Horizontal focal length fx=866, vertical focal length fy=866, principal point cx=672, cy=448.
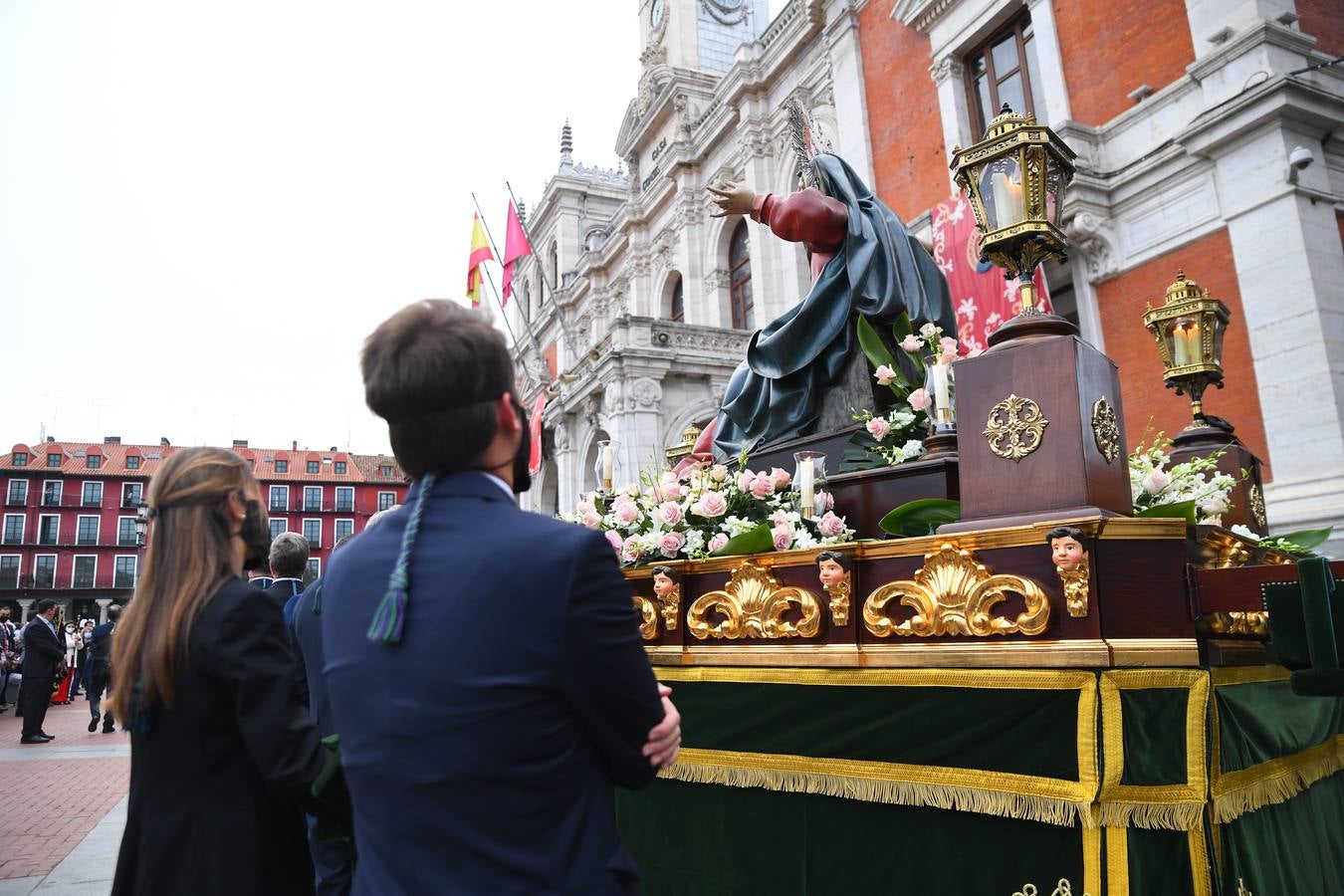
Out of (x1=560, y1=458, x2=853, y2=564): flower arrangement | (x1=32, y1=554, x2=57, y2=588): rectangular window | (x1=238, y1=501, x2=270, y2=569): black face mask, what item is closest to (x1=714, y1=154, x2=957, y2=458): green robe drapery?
(x1=560, y1=458, x2=853, y2=564): flower arrangement

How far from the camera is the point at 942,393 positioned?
3.37 m

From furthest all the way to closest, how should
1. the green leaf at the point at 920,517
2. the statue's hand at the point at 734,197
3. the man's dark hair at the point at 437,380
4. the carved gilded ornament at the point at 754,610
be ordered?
1. the statue's hand at the point at 734,197
2. the green leaf at the point at 920,517
3. the carved gilded ornament at the point at 754,610
4. the man's dark hair at the point at 437,380

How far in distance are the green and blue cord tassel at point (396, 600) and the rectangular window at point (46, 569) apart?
58712 millimetres

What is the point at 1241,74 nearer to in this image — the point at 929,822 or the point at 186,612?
the point at 929,822

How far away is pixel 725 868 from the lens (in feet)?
9.64

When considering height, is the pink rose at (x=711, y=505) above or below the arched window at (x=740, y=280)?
below

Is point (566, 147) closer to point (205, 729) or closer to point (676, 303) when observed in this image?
point (676, 303)

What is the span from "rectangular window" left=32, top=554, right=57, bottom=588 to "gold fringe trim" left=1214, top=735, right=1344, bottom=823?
193 ft

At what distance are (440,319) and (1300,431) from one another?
9331 millimetres

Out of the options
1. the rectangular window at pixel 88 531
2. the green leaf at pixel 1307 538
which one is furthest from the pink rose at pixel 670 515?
the rectangular window at pixel 88 531

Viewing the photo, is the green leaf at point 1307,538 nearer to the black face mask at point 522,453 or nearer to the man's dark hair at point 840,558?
the man's dark hair at point 840,558

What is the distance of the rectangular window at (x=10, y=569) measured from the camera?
47.7 meters

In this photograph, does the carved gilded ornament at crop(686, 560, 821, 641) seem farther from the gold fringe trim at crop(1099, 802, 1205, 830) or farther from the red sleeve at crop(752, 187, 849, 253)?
the red sleeve at crop(752, 187, 849, 253)

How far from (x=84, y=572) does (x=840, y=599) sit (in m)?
58.2
